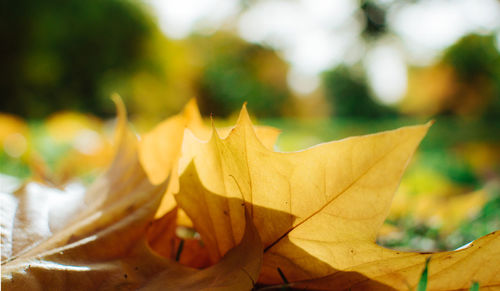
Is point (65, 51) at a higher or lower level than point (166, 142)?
higher

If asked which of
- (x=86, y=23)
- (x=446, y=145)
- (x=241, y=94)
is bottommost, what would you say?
(x=446, y=145)

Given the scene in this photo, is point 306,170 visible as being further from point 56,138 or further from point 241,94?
point 241,94

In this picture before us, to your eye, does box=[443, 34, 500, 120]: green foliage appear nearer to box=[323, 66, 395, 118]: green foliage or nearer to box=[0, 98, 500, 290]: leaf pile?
box=[323, 66, 395, 118]: green foliage

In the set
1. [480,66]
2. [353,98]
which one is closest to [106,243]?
[480,66]

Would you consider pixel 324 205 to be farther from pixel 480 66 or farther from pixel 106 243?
pixel 480 66

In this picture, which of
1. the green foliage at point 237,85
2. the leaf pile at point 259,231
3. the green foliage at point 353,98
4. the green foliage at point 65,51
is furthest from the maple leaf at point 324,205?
the green foliage at point 353,98

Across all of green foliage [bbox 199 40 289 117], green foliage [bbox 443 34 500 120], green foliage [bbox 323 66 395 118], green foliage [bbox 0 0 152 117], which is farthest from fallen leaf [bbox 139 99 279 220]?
green foliage [bbox 323 66 395 118]

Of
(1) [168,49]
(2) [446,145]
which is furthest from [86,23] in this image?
(2) [446,145]
